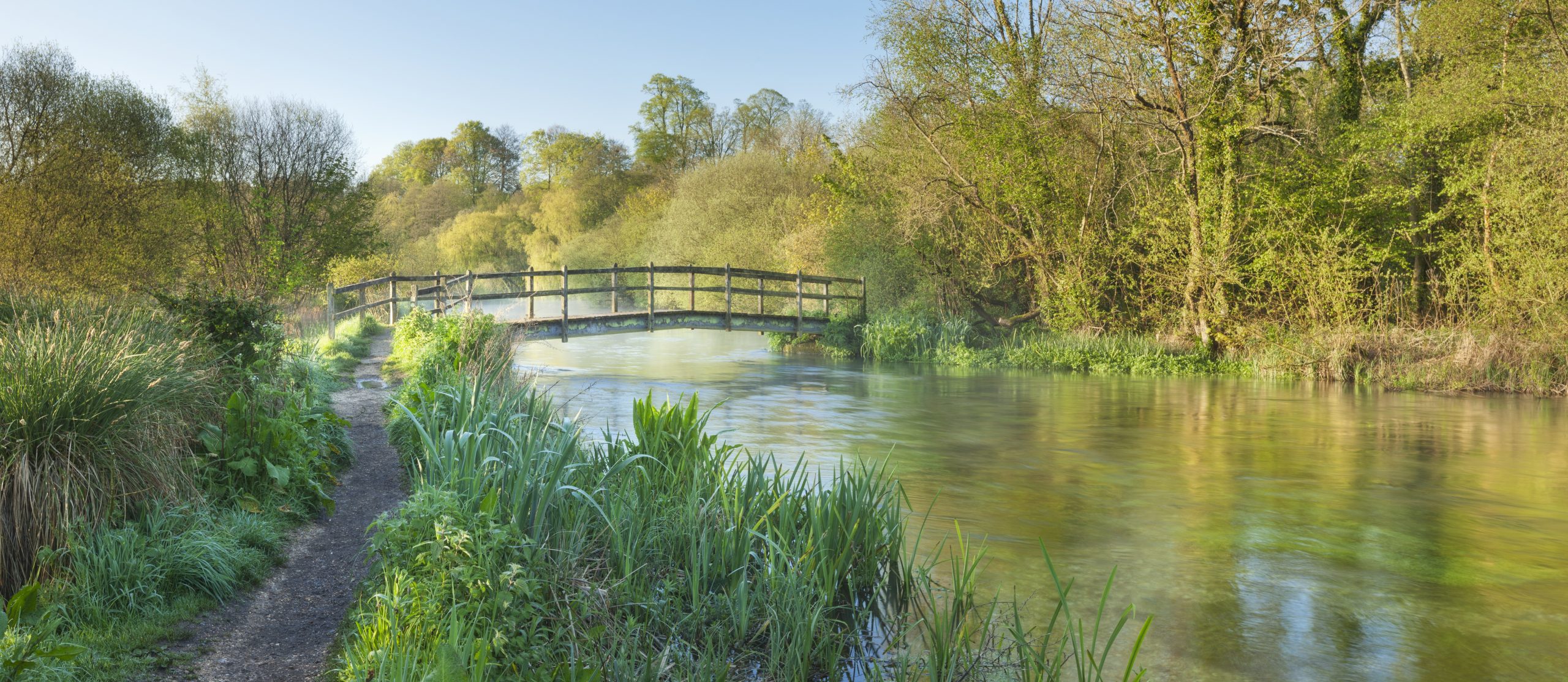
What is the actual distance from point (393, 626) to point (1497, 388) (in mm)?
16515

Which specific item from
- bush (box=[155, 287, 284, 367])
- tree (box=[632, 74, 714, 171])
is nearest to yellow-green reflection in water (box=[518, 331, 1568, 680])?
bush (box=[155, 287, 284, 367])

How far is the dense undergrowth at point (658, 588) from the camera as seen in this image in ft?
12.9

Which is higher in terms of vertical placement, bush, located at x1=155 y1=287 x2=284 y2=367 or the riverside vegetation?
the riverside vegetation

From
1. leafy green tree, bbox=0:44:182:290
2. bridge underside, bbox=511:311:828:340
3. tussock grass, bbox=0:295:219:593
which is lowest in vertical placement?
tussock grass, bbox=0:295:219:593

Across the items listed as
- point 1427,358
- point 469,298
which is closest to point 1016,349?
point 1427,358

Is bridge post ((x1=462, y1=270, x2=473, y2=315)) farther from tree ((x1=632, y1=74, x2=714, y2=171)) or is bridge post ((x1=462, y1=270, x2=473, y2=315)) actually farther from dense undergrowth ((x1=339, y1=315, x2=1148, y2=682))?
tree ((x1=632, y1=74, x2=714, y2=171))

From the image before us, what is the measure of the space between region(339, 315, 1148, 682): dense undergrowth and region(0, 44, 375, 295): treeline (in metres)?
13.8

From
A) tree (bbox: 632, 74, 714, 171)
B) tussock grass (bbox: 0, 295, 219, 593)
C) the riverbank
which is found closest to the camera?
tussock grass (bbox: 0, 295, 219, 593)

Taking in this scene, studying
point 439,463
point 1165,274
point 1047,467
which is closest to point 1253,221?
point 1165,274

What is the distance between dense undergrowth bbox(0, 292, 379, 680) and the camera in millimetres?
4379

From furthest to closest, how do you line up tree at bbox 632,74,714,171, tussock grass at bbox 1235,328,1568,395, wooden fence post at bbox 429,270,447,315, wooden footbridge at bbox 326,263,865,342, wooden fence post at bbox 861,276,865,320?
tree at bbox 632,74,714,171 → wooden fence post at bbox 861,276,865,320 → wooden footbridge at bbox 326,263,865,342 → wooden fence post at bbox 429,270,447,315 → tussock grass at bbox 1235,328,1568,395

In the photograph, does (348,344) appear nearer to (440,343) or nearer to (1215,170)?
(440,343)

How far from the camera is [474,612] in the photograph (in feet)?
13.2

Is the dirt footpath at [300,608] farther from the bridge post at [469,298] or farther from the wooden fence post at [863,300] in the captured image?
the wooden fence post at [863,300]
